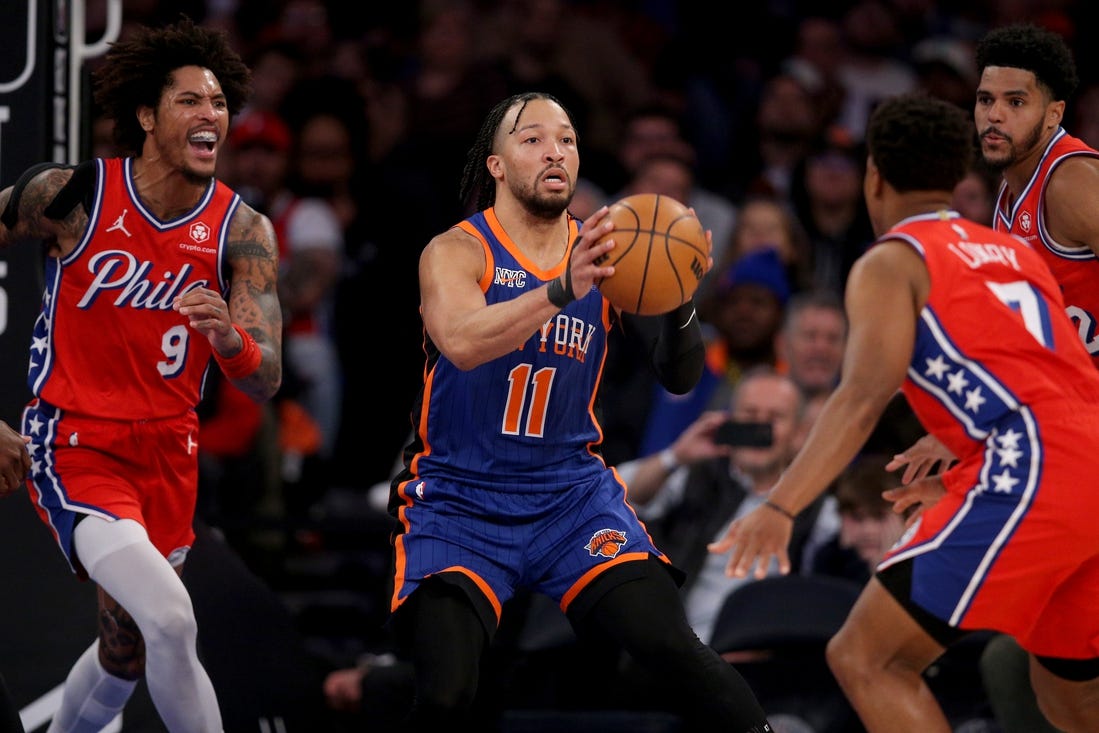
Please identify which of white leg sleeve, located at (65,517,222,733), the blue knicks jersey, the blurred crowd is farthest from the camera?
the blurred crowd

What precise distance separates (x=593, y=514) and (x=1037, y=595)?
4.90ft

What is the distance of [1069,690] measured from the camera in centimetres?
494

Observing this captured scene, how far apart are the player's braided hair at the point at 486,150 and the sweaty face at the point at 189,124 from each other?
0.91 m

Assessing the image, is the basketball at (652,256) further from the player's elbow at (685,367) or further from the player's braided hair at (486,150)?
the player's braided hair at (486,150)

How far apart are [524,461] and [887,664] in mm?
1422

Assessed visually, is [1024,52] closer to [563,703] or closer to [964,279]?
[964,279]

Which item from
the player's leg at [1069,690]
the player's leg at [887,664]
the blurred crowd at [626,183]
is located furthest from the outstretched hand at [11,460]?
the player's leg at [1069,690]

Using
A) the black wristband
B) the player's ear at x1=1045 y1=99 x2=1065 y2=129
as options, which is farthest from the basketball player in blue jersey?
the player's ear at x1=1045 y1=99 x2=1065 y2=129

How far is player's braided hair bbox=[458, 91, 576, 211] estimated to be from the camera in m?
5.70

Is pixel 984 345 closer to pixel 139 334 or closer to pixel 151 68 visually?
pixel 139 334

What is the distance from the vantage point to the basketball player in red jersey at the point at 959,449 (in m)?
4.50

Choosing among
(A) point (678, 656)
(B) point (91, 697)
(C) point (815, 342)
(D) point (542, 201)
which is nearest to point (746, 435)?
(C) point (815, 342)

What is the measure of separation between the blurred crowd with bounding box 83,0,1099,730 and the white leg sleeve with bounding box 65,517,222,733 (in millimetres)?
1961

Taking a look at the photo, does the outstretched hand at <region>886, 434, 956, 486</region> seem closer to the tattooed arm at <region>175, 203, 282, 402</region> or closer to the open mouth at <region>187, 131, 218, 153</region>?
the tattooed arm at <region>175, 203, 282, 402</region>
